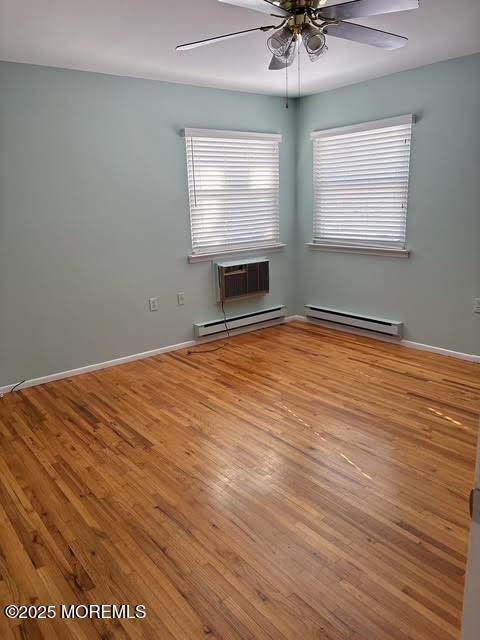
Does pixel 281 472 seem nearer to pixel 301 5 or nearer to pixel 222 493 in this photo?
pixel 222 493

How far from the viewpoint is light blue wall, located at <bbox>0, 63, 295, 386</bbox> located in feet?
11.8

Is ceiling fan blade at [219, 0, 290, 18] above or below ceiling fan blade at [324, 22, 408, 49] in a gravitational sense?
above

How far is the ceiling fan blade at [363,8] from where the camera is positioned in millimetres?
2004

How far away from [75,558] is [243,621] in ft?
2.60

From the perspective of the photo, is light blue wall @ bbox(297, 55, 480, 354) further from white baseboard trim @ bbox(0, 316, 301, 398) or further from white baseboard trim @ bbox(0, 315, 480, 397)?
white baseboard trim @ bbox(0, 316, 301, 398)

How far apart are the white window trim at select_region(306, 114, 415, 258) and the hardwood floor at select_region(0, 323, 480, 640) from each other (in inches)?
47.2

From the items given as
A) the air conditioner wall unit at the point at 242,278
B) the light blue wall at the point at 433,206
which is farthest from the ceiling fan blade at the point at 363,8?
the air conditioner wall unit at the point at 242,278

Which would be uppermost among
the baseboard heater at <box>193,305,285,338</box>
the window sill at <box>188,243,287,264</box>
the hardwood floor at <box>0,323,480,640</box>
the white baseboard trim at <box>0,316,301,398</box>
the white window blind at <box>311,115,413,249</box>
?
the white window blind at <box>311,115,413,249</box>

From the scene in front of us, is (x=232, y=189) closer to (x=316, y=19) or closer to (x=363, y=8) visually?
(x=316, y=19)

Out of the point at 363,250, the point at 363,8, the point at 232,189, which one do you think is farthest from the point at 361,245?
the point at 363,8

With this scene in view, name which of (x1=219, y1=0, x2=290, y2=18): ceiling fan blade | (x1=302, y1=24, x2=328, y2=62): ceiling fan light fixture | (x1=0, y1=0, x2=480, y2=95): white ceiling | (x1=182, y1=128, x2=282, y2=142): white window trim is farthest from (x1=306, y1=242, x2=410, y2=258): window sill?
(x1=219, y1=0, x2=290, y2=18): ceiling fan blade

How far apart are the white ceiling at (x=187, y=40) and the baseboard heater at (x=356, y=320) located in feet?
7.60

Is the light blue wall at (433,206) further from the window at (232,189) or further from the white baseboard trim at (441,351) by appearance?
the window at (232,189)

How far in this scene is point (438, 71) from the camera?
390 centimetres
